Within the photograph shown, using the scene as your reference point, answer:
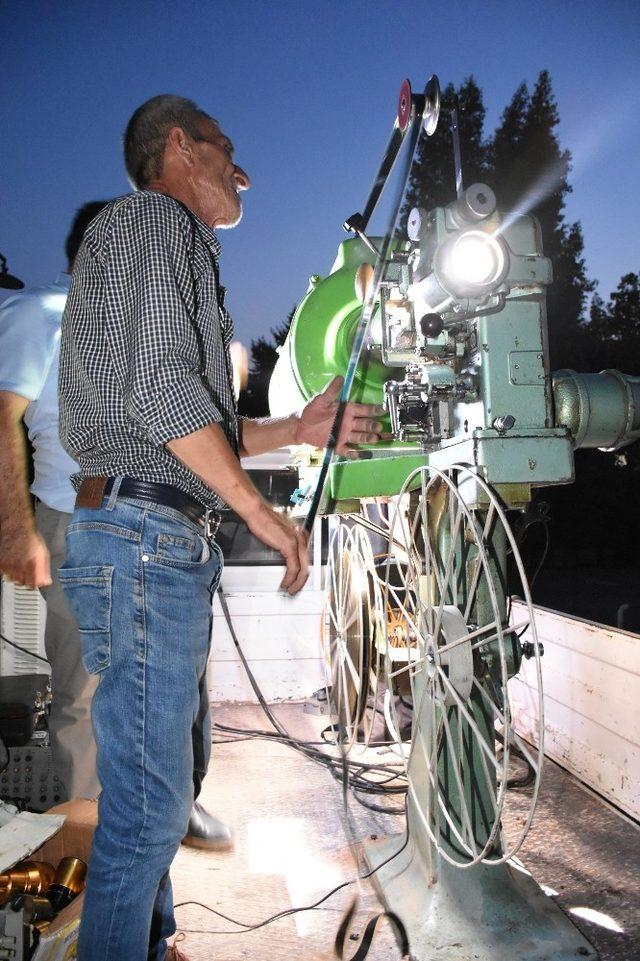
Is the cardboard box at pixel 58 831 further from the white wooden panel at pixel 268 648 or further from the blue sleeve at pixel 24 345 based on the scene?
the white wooden panel at pixel 268 648

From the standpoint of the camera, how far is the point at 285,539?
1.34 m

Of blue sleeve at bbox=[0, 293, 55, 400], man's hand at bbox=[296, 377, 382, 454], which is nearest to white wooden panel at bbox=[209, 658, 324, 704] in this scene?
blue sleeve at bbox=[0, 293, 55, 400]

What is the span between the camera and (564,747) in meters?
3.15

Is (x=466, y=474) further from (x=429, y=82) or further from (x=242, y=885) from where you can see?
(x=242, y=885)

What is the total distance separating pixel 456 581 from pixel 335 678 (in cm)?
164

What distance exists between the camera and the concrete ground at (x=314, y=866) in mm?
1896

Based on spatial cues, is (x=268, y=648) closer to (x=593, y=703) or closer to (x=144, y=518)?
(x=593, y=703)

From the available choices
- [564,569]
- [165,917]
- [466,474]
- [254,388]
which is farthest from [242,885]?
[254,388]

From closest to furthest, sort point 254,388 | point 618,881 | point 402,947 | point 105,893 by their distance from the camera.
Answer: point 105,893 → point 402,947 → point 618,881 → point 254,388

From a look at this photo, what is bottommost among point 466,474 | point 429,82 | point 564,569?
point 564,569

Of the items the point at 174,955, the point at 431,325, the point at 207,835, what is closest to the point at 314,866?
the point at 207,835

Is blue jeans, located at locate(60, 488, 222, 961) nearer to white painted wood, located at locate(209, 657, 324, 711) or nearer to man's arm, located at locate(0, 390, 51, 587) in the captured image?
man's arm, located at locate(0, 390, 51, 587)

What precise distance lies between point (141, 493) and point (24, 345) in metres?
1.39

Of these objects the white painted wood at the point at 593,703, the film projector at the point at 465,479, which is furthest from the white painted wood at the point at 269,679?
the film projector at the point at 465,479
